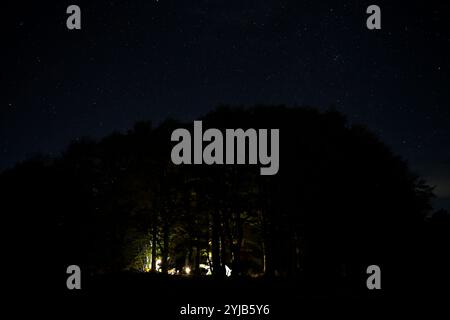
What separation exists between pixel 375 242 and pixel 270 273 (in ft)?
35.3

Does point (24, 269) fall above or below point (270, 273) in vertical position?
above

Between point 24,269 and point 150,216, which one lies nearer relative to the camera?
point 24,269

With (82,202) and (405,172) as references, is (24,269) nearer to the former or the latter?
(82,202)

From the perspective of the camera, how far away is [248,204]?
26.1m

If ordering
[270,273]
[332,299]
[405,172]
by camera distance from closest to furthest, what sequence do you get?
[332,299], [405,172], [270,273]

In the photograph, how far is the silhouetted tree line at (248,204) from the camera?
56.0ft

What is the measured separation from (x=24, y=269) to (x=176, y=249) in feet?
55.9

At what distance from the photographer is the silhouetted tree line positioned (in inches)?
672

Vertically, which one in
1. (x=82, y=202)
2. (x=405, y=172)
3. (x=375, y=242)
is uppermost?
(x=405, y=172)

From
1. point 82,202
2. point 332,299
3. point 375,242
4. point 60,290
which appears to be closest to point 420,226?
point 375,242
